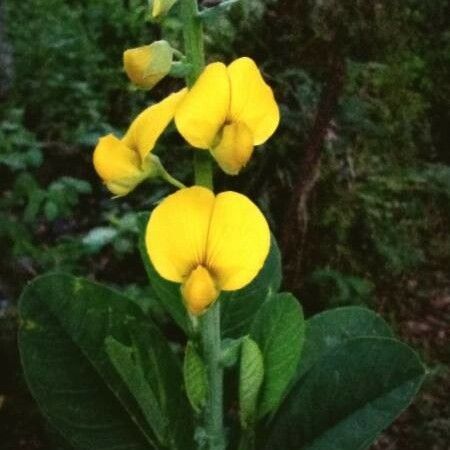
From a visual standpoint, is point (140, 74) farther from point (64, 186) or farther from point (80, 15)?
point (80, 15)

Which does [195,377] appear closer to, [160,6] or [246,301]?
[246,301]

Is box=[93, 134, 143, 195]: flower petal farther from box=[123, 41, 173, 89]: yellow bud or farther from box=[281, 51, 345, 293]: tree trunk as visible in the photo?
box=[281, 51, 345, 293]: tree trunk

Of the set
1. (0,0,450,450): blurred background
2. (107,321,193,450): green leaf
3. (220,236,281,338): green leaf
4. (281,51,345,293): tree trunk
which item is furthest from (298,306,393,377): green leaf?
(281,51,345,293): tree trunk

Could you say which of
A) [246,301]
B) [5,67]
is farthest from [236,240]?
[5,67]

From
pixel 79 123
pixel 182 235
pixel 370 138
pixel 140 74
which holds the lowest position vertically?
pixel 370 138

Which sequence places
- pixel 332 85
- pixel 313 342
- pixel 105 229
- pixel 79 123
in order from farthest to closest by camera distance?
pixel 79 123
pixel 332 85
pixel 105 229
pixel 313 342

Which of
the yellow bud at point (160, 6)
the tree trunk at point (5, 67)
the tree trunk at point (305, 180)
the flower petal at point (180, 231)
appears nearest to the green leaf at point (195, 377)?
the flower petal at point (180, 231)

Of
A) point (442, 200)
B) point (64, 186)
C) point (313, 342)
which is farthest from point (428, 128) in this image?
point (313, 342)
